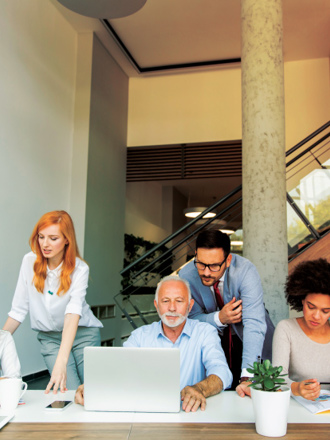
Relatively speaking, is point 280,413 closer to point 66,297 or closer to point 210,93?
point 66,297

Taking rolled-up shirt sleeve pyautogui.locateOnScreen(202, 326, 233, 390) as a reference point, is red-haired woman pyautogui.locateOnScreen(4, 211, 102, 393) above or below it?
above

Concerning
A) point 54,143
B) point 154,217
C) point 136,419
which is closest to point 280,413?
point 136,419

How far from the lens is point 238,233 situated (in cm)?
1084

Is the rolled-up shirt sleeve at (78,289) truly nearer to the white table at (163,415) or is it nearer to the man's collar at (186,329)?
the man's collar at (186,329)

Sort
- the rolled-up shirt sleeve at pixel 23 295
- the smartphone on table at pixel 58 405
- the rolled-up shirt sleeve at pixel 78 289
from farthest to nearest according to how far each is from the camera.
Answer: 1. the rolled-up shirt sleeve at pixel 23 295
2. the rolled-up shirt sleeve at pixel 78 289
3. the smartphone on table at pixel 58 405

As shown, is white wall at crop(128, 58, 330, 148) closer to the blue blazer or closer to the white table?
the blue blazer

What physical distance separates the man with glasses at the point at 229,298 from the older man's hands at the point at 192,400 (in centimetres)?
70

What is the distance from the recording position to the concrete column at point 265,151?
357 cm

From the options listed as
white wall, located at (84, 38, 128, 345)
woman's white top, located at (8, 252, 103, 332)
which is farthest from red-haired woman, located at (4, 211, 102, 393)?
white wall, located at (84, 38, 128, 345)

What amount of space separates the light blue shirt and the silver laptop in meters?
0.51

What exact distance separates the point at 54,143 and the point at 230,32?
9.90ft

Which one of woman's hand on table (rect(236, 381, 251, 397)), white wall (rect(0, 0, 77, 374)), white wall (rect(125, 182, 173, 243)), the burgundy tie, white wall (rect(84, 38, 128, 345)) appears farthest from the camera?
white wall (rect(125, 182, 173, 243))

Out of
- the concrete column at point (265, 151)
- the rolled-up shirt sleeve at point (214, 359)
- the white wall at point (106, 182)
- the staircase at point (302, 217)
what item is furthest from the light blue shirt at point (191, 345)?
the white wall at point (106, 182)

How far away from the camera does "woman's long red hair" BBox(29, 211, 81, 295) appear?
222cm
